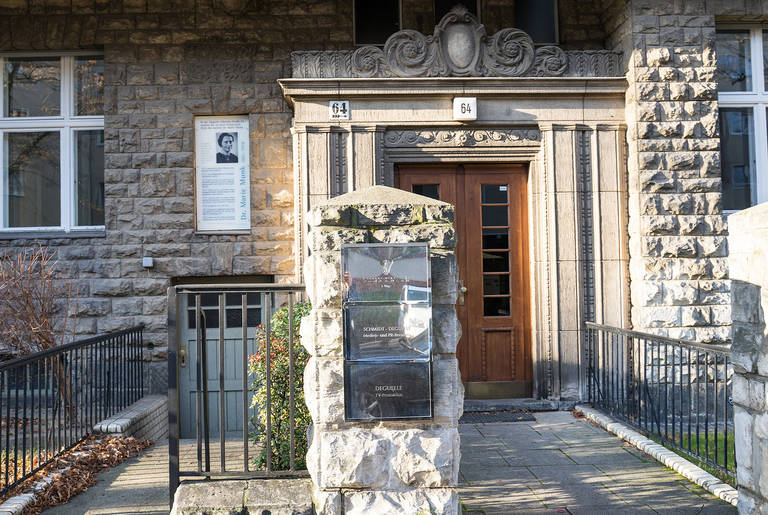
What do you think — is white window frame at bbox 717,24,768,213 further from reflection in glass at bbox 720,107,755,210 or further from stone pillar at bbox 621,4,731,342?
stone pillar at bbox 621,4,731,342

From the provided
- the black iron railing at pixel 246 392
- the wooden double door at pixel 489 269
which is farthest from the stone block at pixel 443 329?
the wooden double door at pixel 489 269

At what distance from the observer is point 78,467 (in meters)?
5.44

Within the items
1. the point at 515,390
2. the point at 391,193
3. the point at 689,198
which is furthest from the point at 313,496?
the point at 689,198

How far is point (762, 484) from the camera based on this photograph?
156 inches

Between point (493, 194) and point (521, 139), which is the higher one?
point (521, 139)

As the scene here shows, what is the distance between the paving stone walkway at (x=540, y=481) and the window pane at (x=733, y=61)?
5023 millimetres

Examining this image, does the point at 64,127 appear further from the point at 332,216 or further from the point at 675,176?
the point at 675,176

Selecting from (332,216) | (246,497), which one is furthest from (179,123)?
(246,497)

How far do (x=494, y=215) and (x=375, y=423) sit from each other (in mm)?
4850

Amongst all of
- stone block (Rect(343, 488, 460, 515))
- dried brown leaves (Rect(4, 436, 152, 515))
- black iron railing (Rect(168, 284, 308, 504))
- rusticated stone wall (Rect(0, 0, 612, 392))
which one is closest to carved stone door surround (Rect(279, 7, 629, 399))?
rusticated stone wall (Rect(0, 0, 612, 392))

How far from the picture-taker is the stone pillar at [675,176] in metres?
7.53

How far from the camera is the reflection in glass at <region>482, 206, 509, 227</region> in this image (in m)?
8.00

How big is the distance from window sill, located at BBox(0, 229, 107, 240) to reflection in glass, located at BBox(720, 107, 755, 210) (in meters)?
7.99

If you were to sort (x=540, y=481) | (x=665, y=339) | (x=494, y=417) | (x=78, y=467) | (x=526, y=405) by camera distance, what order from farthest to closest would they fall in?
(x=526, y=405) < (x=494, y=417) < (x=665, y=339) < (x=78, y=467) < (x=540, y=481)
